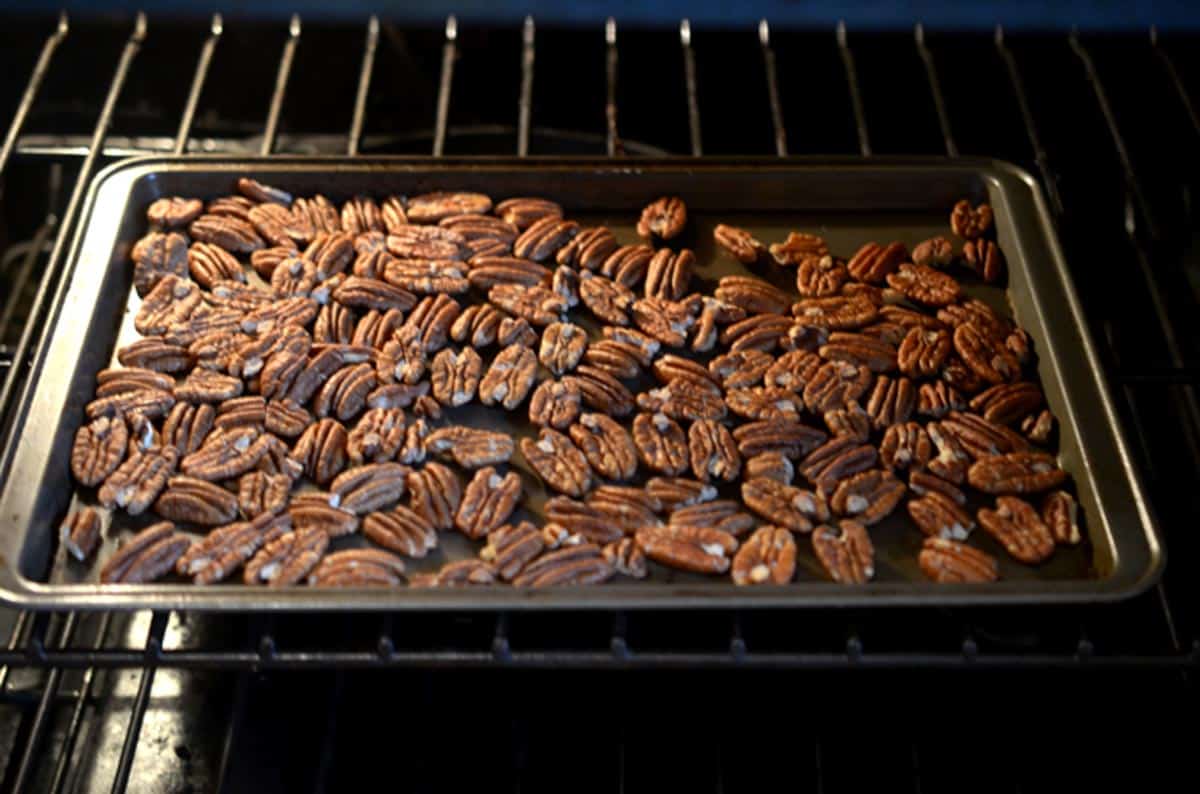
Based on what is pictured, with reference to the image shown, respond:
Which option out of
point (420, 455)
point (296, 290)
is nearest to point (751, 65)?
point (296, 290)

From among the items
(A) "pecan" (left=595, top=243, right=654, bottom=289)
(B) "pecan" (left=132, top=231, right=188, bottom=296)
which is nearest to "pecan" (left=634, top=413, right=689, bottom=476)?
(A) "pecan" (left=595, top=243, right=654, bottom=289)

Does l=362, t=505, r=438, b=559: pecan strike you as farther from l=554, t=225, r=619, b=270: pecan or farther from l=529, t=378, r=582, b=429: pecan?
l=554, t=225, r=619, b=270: pecan

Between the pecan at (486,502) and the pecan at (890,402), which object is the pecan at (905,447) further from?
the pecan at (486,502)

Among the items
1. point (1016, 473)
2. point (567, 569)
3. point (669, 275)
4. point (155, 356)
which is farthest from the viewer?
point (669, 275)

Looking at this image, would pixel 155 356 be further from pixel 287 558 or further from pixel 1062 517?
pixel 1062 517

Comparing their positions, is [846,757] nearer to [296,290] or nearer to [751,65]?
[296,290]

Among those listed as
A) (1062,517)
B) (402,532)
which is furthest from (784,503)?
(402,532)
